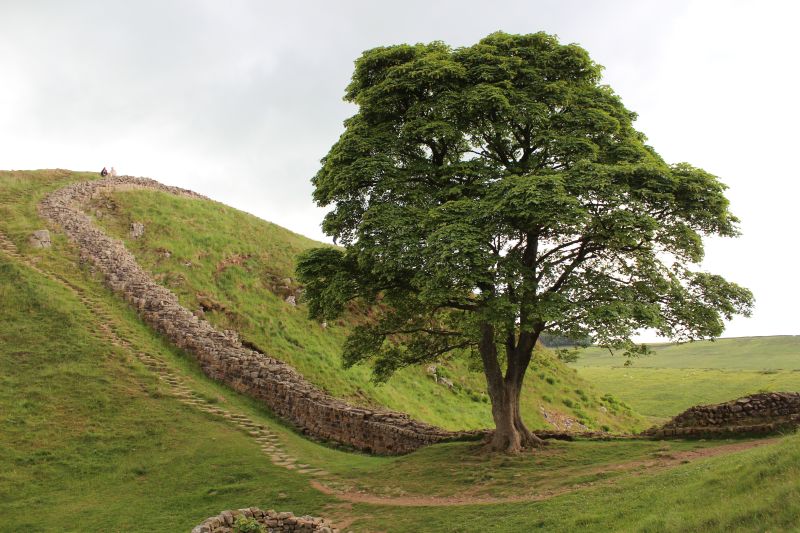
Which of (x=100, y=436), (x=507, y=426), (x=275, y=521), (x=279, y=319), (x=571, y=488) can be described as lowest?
(x=275, y=521)

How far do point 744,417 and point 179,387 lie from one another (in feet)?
77.5

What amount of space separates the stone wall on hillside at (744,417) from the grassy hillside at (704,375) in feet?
50.1

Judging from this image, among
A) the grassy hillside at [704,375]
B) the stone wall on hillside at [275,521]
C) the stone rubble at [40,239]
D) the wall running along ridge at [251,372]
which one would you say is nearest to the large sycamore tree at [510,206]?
the wall running along ridge at [251,372]

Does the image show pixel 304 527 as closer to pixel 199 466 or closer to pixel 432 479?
pixel 432 479

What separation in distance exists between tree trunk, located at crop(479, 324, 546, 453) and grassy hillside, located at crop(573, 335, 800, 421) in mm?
17763

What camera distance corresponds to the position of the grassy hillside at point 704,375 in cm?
5297

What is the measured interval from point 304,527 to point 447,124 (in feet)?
43.2

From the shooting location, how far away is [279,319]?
36.8 meters

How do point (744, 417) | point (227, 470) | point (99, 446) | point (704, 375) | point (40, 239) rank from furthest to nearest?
point (704, 375)
point (40, 239)
point (99, 446)
point (227, 470)
point (744, 417)

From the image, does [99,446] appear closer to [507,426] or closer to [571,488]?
[507,426]

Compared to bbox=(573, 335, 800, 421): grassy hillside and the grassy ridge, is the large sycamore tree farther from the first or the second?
bbox=(573, 335, 800, 421): grassy hillside

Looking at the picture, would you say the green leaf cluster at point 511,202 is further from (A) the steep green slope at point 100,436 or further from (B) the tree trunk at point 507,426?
(A) the steep green slope at point 100,436

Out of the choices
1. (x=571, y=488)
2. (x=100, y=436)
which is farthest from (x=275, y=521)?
(x=100, y=436)

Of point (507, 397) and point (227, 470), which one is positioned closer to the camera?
point (227, 470)
